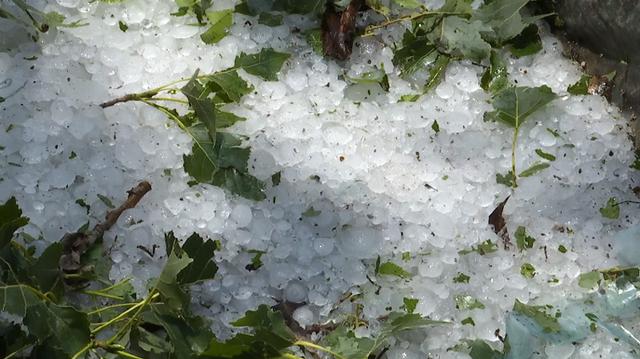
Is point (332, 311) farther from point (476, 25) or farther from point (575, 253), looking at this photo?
point (476, 25)

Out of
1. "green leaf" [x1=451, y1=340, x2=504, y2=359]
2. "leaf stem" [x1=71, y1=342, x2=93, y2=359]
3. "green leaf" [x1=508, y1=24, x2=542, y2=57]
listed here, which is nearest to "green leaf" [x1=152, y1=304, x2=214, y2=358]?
"leaf stem" [x1=71, y1=342, x2=93, y2=359]

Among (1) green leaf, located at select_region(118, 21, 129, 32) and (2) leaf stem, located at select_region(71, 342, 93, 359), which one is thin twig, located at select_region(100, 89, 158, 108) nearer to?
(1) green leaf, located at select_region(118, 21, 129, 32)

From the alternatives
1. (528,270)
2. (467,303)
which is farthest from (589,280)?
(467,303)

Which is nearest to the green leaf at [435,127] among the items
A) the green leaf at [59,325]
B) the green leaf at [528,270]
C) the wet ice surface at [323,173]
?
the wet ice surface at [323,173]

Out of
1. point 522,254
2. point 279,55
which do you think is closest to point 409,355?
point 522,254

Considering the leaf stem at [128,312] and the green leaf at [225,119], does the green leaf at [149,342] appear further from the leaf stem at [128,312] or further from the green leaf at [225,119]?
the green leaf at [225,119]
